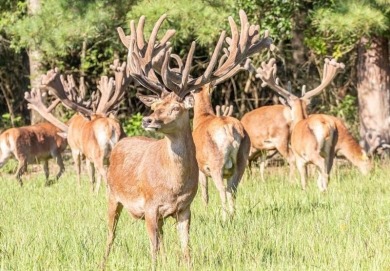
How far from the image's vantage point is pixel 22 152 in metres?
14.5

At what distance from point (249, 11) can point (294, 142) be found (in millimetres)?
3230

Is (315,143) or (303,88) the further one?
(303,88)

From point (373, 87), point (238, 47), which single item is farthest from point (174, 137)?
point (373, 87)

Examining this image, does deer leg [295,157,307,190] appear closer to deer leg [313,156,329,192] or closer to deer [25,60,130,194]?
deer leg [313,156,329,192]

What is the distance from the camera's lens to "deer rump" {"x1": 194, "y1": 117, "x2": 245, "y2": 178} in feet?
30.8

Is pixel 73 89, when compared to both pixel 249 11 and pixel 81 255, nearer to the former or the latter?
pixel 249 11

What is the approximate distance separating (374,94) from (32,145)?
17.9 ft

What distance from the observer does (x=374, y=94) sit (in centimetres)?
1490

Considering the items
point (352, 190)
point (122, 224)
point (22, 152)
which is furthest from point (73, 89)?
point (122, 224)

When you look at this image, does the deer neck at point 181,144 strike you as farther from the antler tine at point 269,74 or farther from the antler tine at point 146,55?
the antler tine at point 269,74

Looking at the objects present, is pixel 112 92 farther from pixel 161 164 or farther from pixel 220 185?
pixel 161 164

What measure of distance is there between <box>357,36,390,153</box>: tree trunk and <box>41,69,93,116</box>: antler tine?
181 inches

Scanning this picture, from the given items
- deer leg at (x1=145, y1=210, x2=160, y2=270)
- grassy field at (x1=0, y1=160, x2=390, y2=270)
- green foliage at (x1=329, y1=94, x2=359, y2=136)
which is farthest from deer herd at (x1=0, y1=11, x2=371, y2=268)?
green foliage at (x1=329, y1=94, x2=359, y2=136)

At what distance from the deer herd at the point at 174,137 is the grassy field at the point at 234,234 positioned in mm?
211
